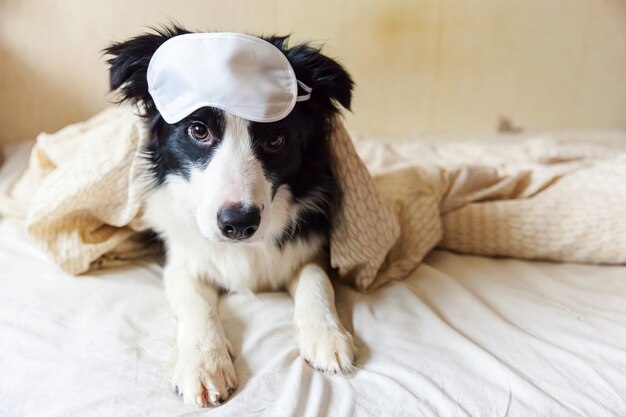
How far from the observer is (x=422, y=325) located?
4.96 ft

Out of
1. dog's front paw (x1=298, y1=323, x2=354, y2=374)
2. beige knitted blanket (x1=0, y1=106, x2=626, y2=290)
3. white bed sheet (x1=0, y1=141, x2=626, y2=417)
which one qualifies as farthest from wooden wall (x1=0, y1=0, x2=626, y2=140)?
dog's front paw (x1=298, y1=323, x2=354, y2=374)

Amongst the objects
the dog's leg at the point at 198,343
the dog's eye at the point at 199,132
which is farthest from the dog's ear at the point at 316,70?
the dog's leg at the point at 198,343

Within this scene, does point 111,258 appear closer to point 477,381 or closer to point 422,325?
point 422,325

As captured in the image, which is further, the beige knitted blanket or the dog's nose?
the beige knitted blanket

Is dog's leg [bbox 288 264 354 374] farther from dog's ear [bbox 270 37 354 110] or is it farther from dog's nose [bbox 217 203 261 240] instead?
dog's ear [bbox 270 37 354 110]

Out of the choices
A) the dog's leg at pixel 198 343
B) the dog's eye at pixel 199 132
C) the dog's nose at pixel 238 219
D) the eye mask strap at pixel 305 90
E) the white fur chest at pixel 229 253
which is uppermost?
the eye mask strap at pixel 305 90

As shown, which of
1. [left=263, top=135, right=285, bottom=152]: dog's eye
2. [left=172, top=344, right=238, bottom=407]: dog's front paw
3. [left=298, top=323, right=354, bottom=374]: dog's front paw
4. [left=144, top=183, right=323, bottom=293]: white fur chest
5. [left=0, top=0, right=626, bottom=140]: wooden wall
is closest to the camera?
[left=172, top=344, right=238, bottom=407]: dog's front paw

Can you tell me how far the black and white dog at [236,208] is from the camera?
133 cm

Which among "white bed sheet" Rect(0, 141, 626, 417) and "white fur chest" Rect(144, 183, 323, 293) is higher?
"white fur chest" Rect(144, 183, 323, 293)

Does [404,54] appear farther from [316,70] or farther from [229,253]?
[229,253]

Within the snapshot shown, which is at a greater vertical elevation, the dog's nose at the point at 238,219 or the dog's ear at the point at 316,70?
the dog's ear at the point at 316,70

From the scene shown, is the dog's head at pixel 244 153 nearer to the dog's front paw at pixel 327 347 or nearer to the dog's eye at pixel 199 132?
the dog's eye at pixel 199 132

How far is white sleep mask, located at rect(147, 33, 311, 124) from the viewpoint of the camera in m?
1.31

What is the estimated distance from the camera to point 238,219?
1298 mm
